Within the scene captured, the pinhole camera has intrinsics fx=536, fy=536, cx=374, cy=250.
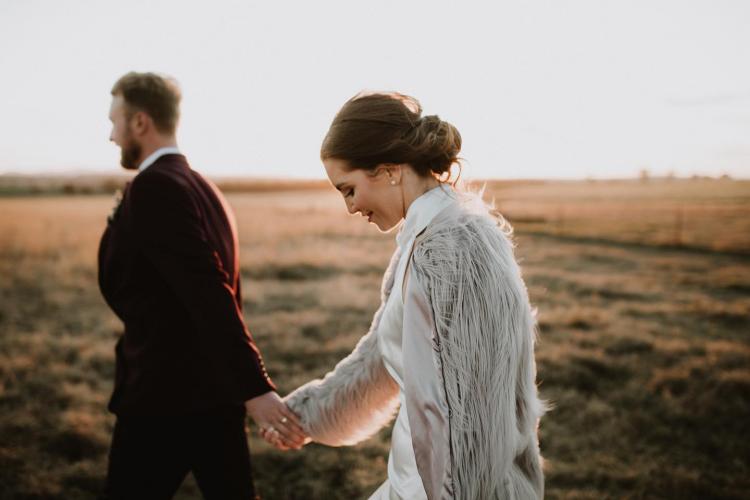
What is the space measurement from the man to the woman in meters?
0.69

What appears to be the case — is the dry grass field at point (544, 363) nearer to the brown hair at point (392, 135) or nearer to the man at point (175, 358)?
the brown hair at point (392, 135)

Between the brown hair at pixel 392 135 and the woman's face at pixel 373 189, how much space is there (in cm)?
3

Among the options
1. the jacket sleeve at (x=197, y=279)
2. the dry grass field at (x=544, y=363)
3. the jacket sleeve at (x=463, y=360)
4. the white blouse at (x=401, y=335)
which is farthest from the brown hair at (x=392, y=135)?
the jacket sleeve at (x=197, y=279)

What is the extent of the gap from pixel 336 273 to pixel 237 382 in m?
10.5

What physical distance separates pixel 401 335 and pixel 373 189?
43 centimetres

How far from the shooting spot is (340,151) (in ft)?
5.05

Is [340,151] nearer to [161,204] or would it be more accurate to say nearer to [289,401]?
[161,204]

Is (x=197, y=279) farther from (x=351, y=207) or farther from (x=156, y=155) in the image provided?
(x=351, y=207)

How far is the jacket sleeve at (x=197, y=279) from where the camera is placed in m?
2.01

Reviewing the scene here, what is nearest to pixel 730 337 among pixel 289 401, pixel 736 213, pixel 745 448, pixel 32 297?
pixel 745 448

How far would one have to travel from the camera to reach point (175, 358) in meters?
2.07

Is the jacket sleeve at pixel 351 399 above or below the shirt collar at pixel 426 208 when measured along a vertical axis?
below

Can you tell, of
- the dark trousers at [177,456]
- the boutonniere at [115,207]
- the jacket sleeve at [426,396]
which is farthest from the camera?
the boutonniere at [115,207]

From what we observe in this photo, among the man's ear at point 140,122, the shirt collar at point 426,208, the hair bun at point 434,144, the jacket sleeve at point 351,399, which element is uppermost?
the man's ear at point 140,122
